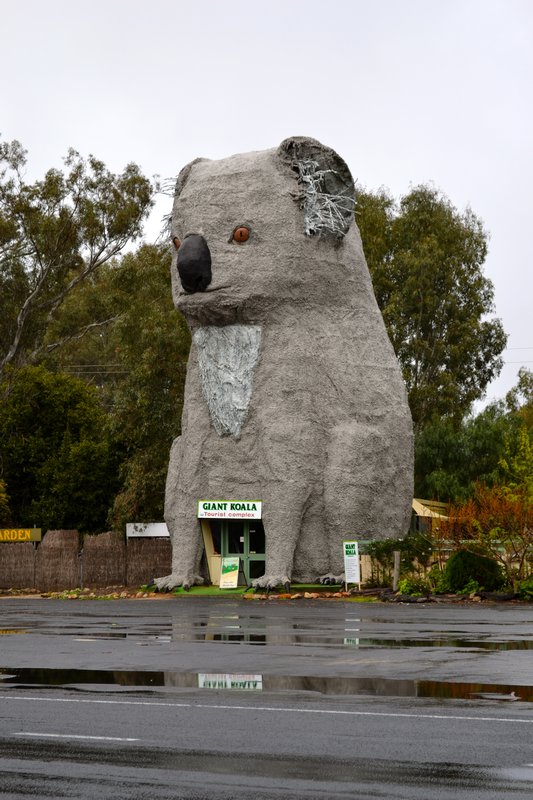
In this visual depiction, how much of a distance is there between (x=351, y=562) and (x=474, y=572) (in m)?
4.00

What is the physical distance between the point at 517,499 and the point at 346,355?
270 inches

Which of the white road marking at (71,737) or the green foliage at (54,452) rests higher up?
the green foliage at (54,452)

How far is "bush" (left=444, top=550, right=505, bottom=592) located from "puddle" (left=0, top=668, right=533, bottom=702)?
15529mm

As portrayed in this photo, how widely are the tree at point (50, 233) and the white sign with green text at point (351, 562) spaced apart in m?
22.4

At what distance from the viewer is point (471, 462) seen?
170 feet

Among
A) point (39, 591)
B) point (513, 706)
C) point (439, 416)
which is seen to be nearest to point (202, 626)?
point (513, 706)

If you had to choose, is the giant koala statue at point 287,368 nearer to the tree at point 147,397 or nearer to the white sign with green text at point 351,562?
the white sign with green text at point 351,562

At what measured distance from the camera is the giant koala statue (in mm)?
32062

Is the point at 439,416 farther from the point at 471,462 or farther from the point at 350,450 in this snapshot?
the point at 350,450

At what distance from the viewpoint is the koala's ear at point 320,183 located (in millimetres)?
32281

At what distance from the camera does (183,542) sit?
111 ft

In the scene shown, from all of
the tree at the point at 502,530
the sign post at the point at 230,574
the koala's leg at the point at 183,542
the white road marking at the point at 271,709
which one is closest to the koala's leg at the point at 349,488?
the sign post at the point at 230,574

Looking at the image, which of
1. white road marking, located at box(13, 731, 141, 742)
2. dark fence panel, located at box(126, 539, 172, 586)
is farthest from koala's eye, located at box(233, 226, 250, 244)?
white road marking, located at box(13, 731, 141, 742)

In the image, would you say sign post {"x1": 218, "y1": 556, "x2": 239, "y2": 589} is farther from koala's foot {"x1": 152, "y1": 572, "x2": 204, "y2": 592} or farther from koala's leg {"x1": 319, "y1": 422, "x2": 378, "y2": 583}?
koala's leg {"x1": 319, "y1": 422, "x2": 378, "y2": 583}
